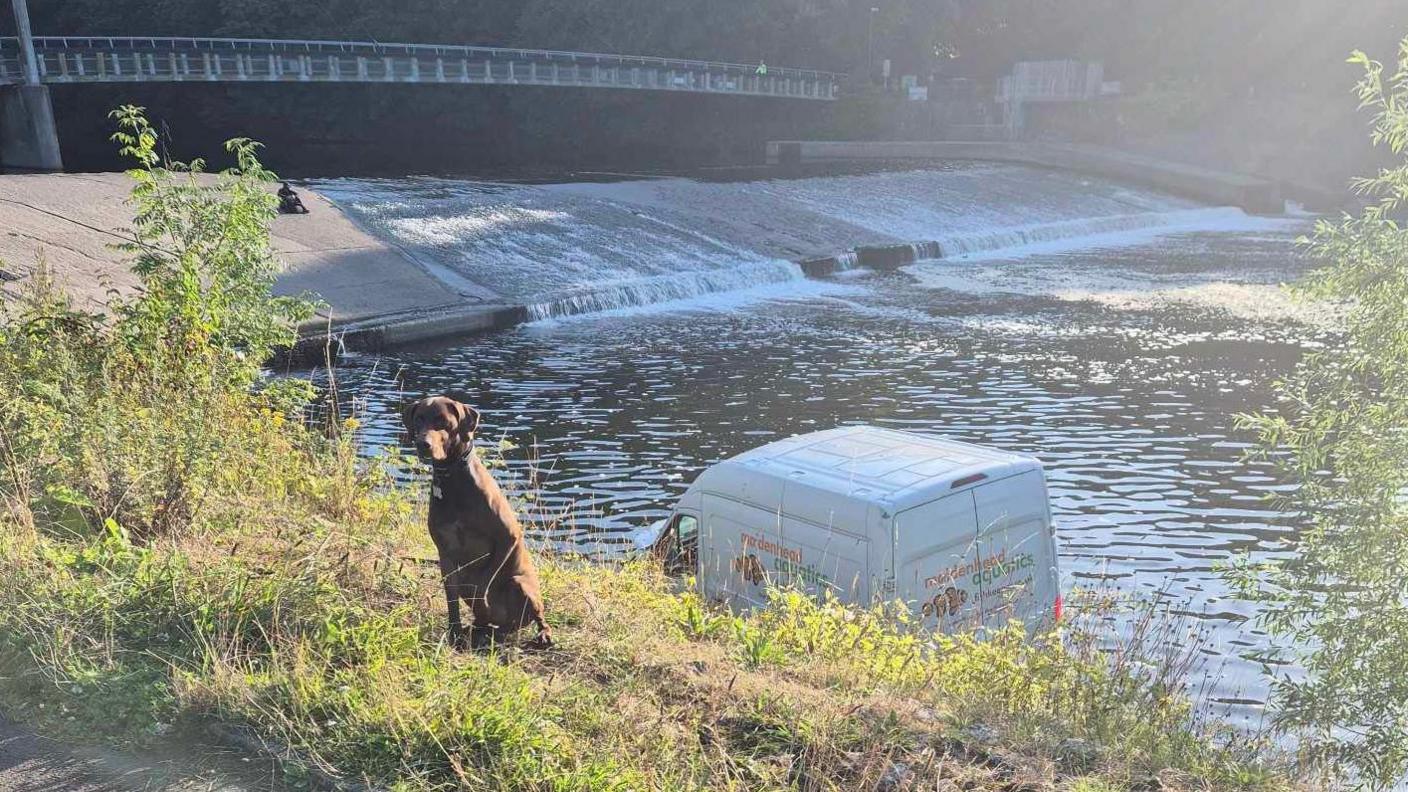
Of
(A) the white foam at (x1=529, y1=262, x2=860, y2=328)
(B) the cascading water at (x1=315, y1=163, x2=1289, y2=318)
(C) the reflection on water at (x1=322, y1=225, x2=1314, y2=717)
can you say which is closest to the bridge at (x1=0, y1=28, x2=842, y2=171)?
(B) the cascading water at (x1=315, y1=163, x2=1289, y2=318)

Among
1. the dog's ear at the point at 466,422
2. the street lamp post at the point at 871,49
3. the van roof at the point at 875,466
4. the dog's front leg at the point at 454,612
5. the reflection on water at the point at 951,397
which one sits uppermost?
the street lamp post at the point at 871,49

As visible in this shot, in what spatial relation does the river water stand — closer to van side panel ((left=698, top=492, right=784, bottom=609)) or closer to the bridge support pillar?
van side panel ((left=698, top=492, right=784, bottom=609))

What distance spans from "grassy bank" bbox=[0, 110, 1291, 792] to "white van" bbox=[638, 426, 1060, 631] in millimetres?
485

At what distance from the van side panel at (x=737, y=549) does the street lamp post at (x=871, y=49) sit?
69.1 meters

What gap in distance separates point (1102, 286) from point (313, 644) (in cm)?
2884

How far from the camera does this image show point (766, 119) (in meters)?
73.7

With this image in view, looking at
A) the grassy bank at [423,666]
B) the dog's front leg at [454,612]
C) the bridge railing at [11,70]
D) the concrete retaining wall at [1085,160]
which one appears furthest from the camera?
the concrete retaining wall at [1085,160]

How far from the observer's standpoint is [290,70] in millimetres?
46656

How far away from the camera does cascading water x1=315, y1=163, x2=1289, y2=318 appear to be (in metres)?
28.2

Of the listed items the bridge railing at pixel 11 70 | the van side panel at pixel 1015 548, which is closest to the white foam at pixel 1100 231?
the van side panel at pixel 1015 548

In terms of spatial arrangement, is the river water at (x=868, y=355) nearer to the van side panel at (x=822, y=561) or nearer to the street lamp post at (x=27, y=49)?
the van side panel at (x=822, y=561)

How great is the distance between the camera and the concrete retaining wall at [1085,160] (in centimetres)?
5134

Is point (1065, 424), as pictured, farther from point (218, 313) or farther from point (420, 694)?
point (420, 694)

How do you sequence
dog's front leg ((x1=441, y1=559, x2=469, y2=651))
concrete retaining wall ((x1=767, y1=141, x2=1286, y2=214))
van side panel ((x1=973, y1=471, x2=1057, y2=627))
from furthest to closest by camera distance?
concrete retaining wall ((x1=767, y1=141, x2=1286, y2=214))
van side panel ((x1=973, y1=471, x2=1057, y2=627))
dog's front leg ((x1=441, y1=559, x2=469, y2=651))
